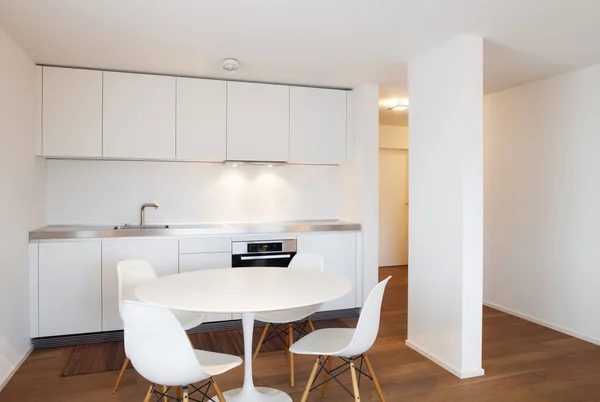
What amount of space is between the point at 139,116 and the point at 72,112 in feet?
1.79

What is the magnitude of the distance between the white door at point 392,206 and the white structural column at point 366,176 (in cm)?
275

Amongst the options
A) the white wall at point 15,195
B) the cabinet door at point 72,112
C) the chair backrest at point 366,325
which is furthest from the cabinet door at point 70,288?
the chair backrest at point 366,325

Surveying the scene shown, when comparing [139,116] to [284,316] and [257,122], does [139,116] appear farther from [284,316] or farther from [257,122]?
[284,316]

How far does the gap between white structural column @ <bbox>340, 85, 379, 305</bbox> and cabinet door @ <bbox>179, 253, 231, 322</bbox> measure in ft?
4.53

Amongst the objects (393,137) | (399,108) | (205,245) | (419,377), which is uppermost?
(399,108)

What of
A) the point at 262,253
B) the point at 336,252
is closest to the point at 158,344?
the point at 262,253

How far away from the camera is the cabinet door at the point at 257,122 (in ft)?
14.0

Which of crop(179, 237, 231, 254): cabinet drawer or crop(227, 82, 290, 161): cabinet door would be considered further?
crop(227, 82, 290, 161): cabinet door

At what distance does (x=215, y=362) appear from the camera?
2.19 meters

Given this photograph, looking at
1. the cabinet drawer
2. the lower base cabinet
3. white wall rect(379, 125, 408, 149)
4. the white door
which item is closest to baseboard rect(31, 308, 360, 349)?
the lower base cabinet

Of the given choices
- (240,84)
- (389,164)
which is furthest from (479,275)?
(389,164)

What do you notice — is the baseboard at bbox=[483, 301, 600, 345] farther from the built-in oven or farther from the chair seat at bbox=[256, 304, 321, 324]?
the chair seat at bbox=[256, 304, 321, 324]

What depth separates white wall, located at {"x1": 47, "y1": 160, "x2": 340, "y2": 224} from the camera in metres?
4.18

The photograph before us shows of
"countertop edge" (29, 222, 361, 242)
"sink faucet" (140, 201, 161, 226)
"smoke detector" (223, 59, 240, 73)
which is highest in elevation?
"smoke detector" (223, 59, 240, 73)
